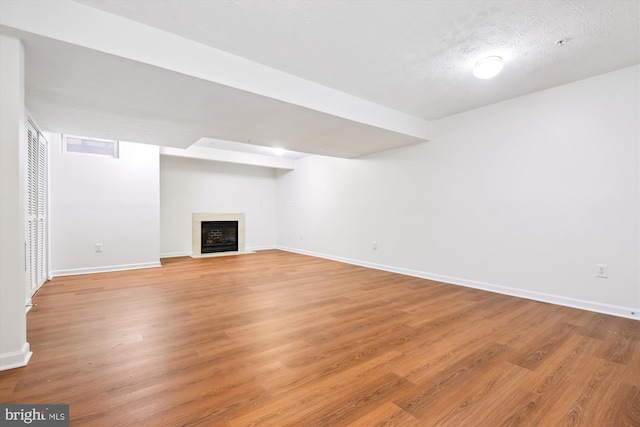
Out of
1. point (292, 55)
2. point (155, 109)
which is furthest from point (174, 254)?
point (292, 55)

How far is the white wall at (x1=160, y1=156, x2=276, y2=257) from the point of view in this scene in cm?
645

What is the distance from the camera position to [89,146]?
4832 millimetres

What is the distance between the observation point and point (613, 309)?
9.19 feet

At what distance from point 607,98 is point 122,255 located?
7.28 metres

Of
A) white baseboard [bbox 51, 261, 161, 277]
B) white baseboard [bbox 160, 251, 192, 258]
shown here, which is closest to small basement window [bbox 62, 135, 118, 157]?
white baseboard [bbox 51, 261, 161, 277]

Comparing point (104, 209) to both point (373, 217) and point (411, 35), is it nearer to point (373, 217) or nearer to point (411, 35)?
point (373, 217)

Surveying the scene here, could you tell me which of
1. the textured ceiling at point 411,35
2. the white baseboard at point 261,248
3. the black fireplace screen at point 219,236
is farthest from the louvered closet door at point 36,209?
the white baseboard at point 261,248

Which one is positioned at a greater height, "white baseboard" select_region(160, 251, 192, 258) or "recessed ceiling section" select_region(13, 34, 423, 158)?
"recessed ceiling section" select_region(13, 34, 423, 158)

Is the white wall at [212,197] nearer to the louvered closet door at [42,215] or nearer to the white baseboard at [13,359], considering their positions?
the louvered closet door at [42,215]

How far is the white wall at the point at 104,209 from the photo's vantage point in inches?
175

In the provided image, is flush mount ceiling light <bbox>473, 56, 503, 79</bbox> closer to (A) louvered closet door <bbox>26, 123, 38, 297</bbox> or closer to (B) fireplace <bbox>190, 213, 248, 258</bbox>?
(A) louvered closet door <bbox>26, 123, 38, 297</bbox>

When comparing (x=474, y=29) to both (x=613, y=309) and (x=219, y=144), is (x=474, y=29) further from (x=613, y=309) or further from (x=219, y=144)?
(x=219, y=144)

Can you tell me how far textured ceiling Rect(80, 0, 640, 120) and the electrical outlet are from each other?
6.68 ft

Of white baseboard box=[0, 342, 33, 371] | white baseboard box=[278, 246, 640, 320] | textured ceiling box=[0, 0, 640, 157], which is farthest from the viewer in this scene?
white baseboard box=[278, 246, 640, 320]
